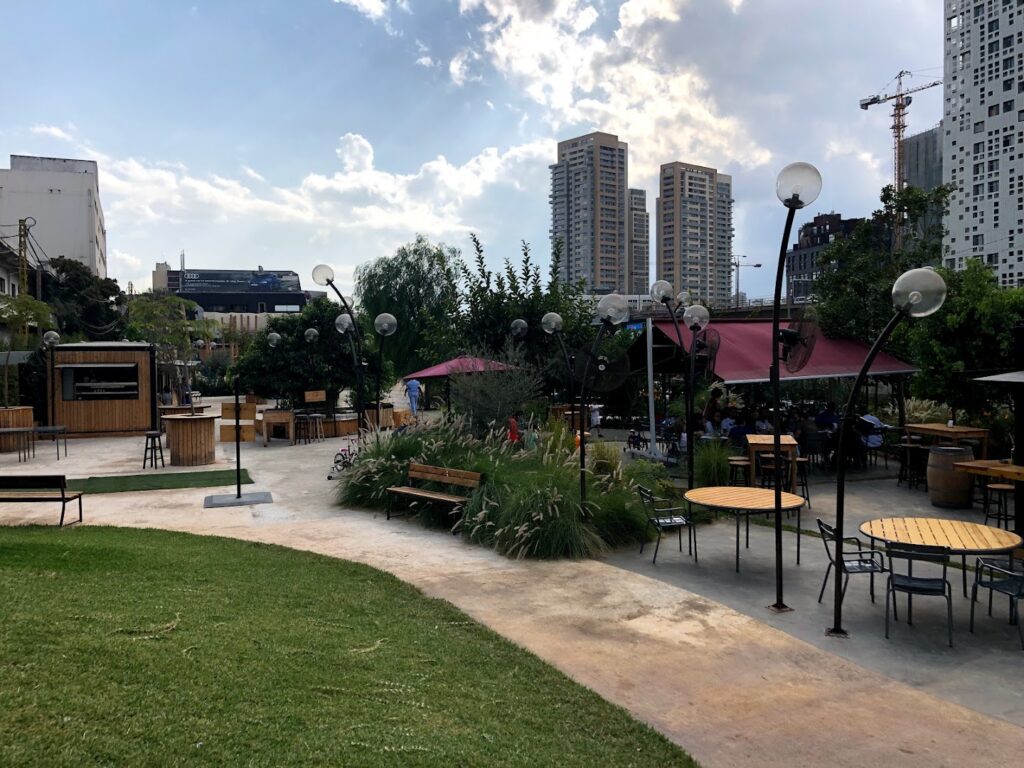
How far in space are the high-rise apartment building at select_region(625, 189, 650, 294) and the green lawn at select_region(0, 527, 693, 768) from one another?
283 feet

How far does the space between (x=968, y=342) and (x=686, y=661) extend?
9.44 metres

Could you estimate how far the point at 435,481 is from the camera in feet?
31.4

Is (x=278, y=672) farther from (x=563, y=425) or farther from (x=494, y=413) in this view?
(x=494, y=413)

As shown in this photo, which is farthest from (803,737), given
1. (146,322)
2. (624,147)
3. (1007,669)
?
(624,147)

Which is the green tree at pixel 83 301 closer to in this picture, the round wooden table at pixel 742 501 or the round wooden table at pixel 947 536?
the round wooden table at pixel 742 501

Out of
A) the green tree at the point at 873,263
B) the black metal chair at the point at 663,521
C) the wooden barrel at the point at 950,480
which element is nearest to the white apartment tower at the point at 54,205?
the green tree at the point at 873,263

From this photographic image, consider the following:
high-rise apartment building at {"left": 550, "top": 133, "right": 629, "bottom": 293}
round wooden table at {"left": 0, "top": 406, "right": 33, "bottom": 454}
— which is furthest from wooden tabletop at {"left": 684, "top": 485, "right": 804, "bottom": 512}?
high-rise apartment building at {"left": 550, "top": 133, "right": 629, "bottom": 293}

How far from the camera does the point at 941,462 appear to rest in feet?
32.5

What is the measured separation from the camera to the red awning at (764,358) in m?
13.2

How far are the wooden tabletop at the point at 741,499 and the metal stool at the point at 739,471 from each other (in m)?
2.55

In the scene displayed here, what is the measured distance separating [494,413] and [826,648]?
8566mm

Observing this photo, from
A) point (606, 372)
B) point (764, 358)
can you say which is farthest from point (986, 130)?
point (764, 358)

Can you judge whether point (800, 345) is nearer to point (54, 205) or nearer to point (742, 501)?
point (742, 501)

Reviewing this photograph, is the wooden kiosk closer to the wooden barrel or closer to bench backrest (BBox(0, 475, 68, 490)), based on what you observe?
bench backrest (BBox(0, 475, 68, 490))
